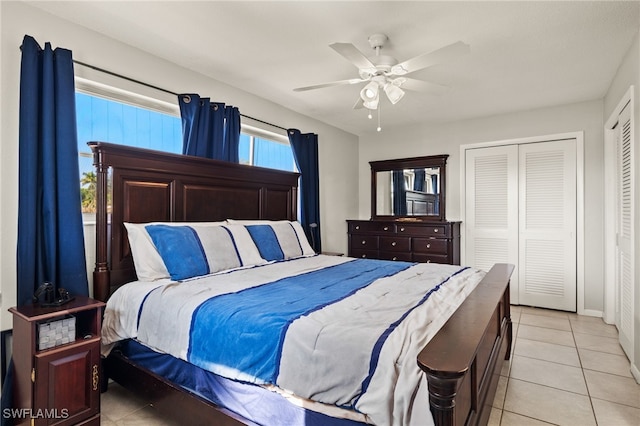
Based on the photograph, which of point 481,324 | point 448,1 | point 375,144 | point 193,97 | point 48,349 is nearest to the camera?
point 481,324

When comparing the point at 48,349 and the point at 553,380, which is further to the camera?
the point at 553,380

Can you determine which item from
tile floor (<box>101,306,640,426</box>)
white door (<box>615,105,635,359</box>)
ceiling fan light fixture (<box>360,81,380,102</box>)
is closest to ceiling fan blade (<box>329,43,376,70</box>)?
ceiling fan light fixture (<box>360,81,380,102</box>)

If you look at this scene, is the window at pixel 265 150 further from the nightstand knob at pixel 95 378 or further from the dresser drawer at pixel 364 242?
the nightstand knob at pixel 95 378

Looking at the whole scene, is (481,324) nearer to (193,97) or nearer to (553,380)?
(553,380)

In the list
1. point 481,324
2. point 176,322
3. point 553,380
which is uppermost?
point 481,324

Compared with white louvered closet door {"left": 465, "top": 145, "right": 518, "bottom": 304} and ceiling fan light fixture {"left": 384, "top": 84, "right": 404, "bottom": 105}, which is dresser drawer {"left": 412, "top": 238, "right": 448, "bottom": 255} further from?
ceiling fan light fixture {"left": 384, "top": 84, "right": 404, "bottom": 105}

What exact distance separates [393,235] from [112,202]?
3486mm

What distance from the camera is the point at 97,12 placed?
2.22 meters

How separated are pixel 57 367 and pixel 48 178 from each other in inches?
43.6

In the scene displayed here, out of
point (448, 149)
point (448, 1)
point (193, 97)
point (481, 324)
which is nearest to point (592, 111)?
point (448, 149)

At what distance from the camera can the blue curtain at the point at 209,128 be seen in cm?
296

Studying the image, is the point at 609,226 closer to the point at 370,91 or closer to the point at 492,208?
the point at 492,208

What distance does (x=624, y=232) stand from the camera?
3.01 meters

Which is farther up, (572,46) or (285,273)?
(572,46)
